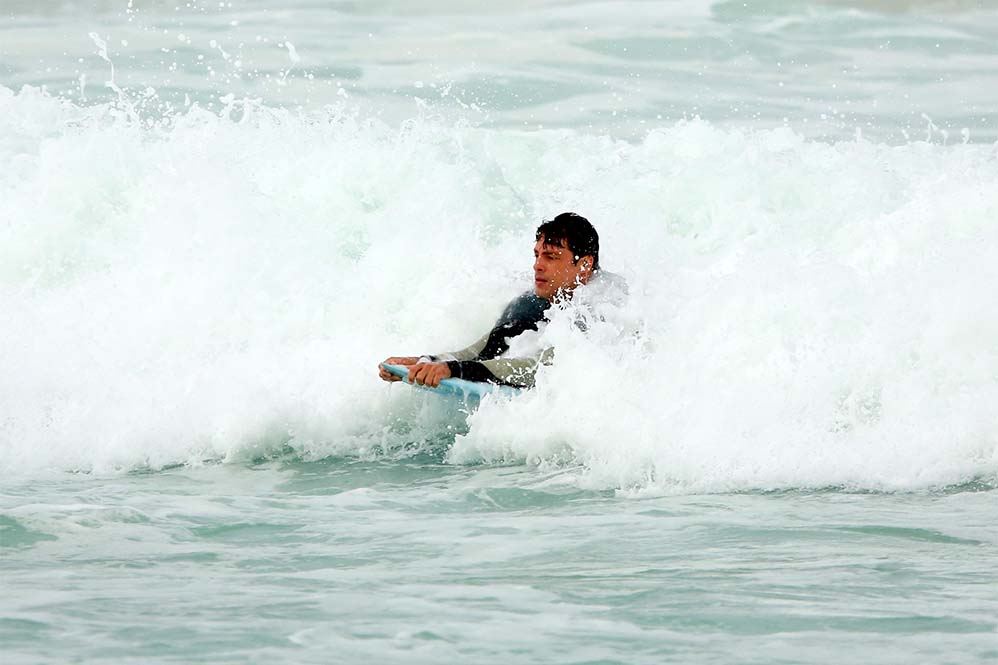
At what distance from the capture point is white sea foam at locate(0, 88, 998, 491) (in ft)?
26.7

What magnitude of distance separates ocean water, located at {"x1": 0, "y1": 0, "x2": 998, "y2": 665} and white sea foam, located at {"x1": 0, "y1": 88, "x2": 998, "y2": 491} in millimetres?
28

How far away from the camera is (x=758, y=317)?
8922 millimetres

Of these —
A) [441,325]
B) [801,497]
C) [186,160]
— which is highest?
[186,160]

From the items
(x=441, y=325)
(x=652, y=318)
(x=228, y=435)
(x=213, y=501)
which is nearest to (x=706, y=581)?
(x=213, y=501)

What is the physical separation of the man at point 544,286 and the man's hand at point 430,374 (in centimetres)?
2

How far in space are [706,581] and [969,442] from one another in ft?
9.77

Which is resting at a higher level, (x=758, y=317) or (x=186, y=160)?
(x=186, y=160)

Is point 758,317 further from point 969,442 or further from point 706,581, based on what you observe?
point 706,581

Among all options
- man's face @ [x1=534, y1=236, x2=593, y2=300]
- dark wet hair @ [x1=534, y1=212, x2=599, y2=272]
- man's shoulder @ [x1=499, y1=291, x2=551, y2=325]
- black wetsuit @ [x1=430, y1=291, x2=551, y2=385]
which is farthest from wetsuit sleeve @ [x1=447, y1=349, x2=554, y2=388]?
dark wet hair @ [x1=534, y1=212, x2=599, y2=272]

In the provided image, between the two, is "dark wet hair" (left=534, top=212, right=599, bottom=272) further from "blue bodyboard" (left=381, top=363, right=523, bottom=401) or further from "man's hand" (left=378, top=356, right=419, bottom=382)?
"man's hand" (left=378, top=356, right=419, bottom=382)

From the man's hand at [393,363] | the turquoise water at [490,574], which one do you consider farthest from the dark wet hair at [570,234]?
the turquoise water at [490,574]

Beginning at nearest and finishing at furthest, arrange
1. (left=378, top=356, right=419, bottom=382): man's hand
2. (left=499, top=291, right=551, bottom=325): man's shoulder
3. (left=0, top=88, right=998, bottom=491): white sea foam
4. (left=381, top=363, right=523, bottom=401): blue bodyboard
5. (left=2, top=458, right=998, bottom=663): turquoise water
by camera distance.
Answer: (left=2, top=458, right=998, bottom=663): turquoise water, (left=0, top=88, right=998, bottom=491): white sea foam, (left=381, top=363, right=523, bottom=401): blue bodyboard, (left=378, top=356, right=419, bottom=382): man's hand, (left=499, top=291, right=551, bottom=325): man's shoulder

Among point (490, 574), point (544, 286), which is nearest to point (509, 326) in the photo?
point (544, 286)

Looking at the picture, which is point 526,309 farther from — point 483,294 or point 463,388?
point 483,294
